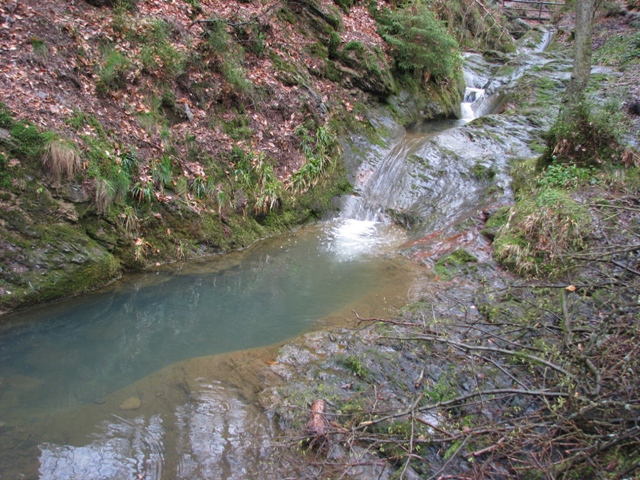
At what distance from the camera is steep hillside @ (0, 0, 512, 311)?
20.1 feet

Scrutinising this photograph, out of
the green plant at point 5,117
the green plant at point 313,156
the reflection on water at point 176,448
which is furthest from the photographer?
the green plant at point 313,156

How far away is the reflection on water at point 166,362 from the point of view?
140 inches

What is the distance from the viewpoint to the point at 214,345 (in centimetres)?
538

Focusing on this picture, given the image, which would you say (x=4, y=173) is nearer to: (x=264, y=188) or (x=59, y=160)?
(x=59, y=160)

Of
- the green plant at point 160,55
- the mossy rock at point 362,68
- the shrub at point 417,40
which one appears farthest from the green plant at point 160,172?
the shrub at point 417,40

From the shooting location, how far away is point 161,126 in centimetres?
804

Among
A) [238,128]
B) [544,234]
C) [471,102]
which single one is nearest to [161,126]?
[238,128]

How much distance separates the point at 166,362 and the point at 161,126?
16.2ft

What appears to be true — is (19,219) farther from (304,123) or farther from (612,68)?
(612,68)

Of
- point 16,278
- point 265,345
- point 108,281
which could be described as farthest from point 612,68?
point 16,278

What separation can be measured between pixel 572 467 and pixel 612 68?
47.8ft

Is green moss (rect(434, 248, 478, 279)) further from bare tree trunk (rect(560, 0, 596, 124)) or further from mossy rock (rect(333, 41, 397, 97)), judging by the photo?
mossy rock (rect(333, 41, 397, 97))

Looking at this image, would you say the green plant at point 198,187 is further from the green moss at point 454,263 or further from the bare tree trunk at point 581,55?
the bare tree trunk at point 581,55

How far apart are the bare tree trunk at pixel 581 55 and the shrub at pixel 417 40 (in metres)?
5.23
